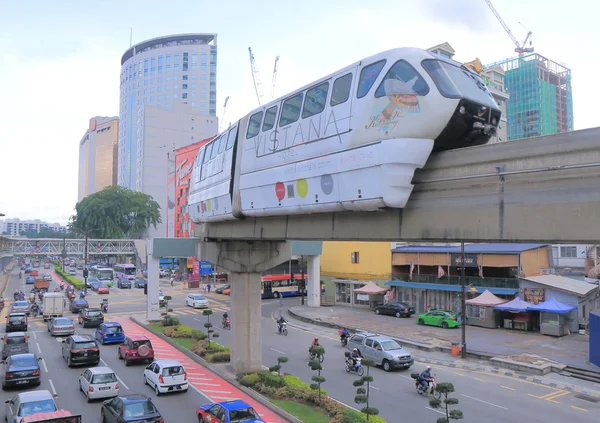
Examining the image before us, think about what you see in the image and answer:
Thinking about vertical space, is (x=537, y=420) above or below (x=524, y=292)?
Result: below

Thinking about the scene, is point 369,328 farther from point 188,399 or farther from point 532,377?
point 188,399

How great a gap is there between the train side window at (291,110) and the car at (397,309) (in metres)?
31.8

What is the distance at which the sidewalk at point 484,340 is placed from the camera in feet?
88.1

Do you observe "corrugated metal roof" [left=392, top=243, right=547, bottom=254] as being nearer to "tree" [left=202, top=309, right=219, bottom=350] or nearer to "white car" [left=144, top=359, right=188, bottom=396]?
"tree" [left=202, top=309, right=219, bottom=350]

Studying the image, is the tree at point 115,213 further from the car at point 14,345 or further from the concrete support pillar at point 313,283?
the car at point 14,345

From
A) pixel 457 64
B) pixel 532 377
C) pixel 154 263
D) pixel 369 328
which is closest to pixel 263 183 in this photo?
pixel 457 64

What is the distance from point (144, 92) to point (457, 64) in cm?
18095

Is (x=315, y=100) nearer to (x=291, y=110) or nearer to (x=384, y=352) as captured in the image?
(x=291, y=110)

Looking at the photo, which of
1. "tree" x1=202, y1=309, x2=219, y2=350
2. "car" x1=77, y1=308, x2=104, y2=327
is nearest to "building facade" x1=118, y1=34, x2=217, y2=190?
"car" x1=77, y1=308, x2=104, y2=327

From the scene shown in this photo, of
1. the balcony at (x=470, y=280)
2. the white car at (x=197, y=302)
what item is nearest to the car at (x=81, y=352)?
the white car at (x=197, y=302)

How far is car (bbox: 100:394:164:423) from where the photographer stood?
48.3 feet

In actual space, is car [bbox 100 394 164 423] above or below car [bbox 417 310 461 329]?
above

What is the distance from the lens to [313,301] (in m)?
50.4

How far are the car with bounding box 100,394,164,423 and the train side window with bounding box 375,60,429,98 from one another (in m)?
11.9
